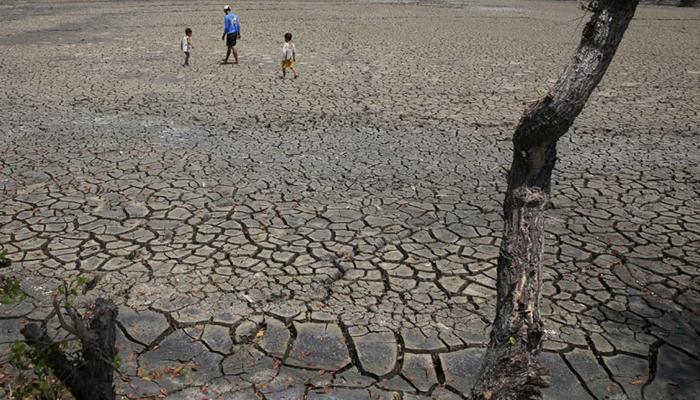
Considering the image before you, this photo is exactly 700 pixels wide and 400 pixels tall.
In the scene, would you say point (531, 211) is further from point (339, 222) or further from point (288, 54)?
point (288, 54)

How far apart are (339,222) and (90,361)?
362 centimetres

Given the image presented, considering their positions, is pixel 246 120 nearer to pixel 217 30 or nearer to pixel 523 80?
pixel 523 80

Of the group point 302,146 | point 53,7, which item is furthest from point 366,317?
point 53,7

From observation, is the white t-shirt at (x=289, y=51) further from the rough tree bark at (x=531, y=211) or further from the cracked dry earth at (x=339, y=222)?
the rough tree bark at (x=531, y=211)

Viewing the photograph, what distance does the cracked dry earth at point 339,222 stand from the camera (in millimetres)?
4668

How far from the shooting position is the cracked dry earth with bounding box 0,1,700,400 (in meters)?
4.67

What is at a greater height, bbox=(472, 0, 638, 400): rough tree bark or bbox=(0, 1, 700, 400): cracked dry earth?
bbox=(472, 0, 638, 400): rough tree bark

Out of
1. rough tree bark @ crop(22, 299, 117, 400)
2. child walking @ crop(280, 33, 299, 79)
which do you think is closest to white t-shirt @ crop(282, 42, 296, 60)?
child walking @ crop(280, 33, 299, 79)

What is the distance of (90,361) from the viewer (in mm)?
3406

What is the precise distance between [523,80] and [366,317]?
9319 mm

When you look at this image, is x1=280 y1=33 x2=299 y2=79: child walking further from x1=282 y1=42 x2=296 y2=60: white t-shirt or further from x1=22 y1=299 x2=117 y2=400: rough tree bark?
x1=22 y1=299 x2=117 y2=400: rough tree bark

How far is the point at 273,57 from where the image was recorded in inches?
606

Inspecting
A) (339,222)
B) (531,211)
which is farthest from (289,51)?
(531,211)

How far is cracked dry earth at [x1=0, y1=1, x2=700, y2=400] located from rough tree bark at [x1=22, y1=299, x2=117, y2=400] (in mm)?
880
